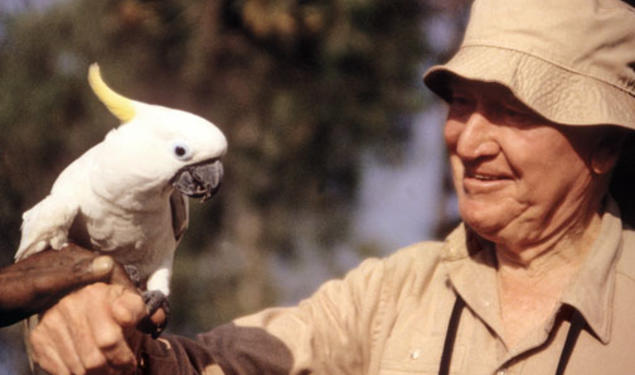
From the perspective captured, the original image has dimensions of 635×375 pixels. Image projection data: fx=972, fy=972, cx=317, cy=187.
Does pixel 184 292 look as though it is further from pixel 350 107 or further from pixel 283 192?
pixel 350 107

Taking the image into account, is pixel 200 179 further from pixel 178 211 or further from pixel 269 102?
pixel 269 102

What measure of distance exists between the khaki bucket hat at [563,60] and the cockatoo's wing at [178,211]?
57cm

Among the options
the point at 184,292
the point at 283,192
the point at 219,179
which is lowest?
the point at 184,292

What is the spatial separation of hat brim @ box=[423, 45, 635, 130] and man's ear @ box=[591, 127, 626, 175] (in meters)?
0.07

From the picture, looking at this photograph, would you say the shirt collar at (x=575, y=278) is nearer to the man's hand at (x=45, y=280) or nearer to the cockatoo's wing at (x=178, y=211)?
the cockatoo's wing at (x=178, y=211)

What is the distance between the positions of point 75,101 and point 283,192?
3.09ft

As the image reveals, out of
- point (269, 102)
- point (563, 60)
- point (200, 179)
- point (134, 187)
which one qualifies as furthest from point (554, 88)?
point (269, 102)

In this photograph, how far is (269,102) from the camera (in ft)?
12.7

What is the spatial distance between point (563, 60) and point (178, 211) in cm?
76

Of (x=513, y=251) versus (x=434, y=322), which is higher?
(x=513, y=251)

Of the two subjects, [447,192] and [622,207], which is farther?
[447,192]

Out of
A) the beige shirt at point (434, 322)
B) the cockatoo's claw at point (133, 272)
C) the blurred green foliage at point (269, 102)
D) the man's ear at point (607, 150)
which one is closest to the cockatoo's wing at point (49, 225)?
the cockatoo's claw at point (133, 272)

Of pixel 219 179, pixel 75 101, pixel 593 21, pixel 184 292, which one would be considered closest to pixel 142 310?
pixel 219 179

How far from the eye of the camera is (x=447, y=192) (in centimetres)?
367
